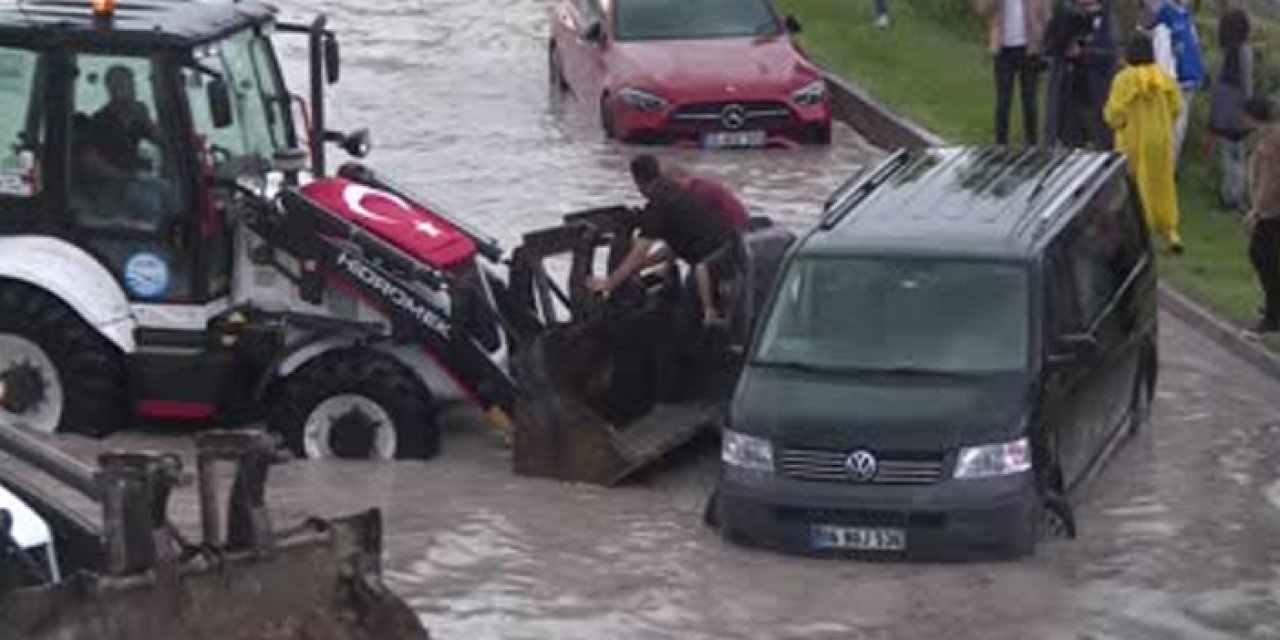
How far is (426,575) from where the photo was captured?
14945mm

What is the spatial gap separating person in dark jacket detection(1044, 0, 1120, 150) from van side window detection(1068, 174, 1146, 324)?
761cm

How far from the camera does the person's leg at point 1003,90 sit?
89.6 ft

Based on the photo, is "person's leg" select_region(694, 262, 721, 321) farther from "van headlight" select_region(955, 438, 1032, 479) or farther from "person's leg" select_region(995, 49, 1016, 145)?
"person's leg" select_region(995, 49, 1016, 145)

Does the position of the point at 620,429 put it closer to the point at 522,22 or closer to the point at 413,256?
the point at 413,256

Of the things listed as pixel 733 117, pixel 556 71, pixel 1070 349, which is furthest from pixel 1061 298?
pixel 556 71

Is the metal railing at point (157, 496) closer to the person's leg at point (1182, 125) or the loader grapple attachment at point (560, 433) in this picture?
the loader grapple attachment at point (560, 433)

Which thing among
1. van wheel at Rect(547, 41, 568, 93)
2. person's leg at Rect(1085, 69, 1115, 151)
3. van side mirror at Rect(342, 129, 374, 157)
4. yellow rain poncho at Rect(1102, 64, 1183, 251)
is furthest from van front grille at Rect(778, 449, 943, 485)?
van wheel at Rect(547, 41, 568, 93)

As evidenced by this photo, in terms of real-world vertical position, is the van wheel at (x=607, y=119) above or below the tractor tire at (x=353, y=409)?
above

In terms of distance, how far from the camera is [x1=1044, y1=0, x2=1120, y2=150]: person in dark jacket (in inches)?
1030

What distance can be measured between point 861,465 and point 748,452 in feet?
2.01

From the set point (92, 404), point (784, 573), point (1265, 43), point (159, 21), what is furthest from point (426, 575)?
point (1265, 43)

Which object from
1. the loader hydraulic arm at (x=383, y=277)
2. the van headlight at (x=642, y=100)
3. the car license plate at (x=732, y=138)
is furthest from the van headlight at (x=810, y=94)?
the loader hydraulic arm at (x=383, y=277)

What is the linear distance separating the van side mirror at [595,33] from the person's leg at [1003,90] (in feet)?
15.0

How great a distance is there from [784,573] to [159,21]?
5.09m
